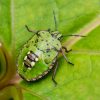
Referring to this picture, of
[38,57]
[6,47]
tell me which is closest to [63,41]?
[38,57]

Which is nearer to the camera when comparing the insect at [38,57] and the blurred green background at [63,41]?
the blurred green background at [63,41]

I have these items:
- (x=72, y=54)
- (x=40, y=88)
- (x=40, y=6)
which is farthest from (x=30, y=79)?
(x=40, y=6)

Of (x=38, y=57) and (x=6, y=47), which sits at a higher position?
(x=6, y=47)

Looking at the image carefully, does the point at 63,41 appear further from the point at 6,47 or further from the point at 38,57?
the point at 6,47

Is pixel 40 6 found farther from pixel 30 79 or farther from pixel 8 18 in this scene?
pixel 30 79

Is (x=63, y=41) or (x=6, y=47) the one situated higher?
(x=6, y=47)
